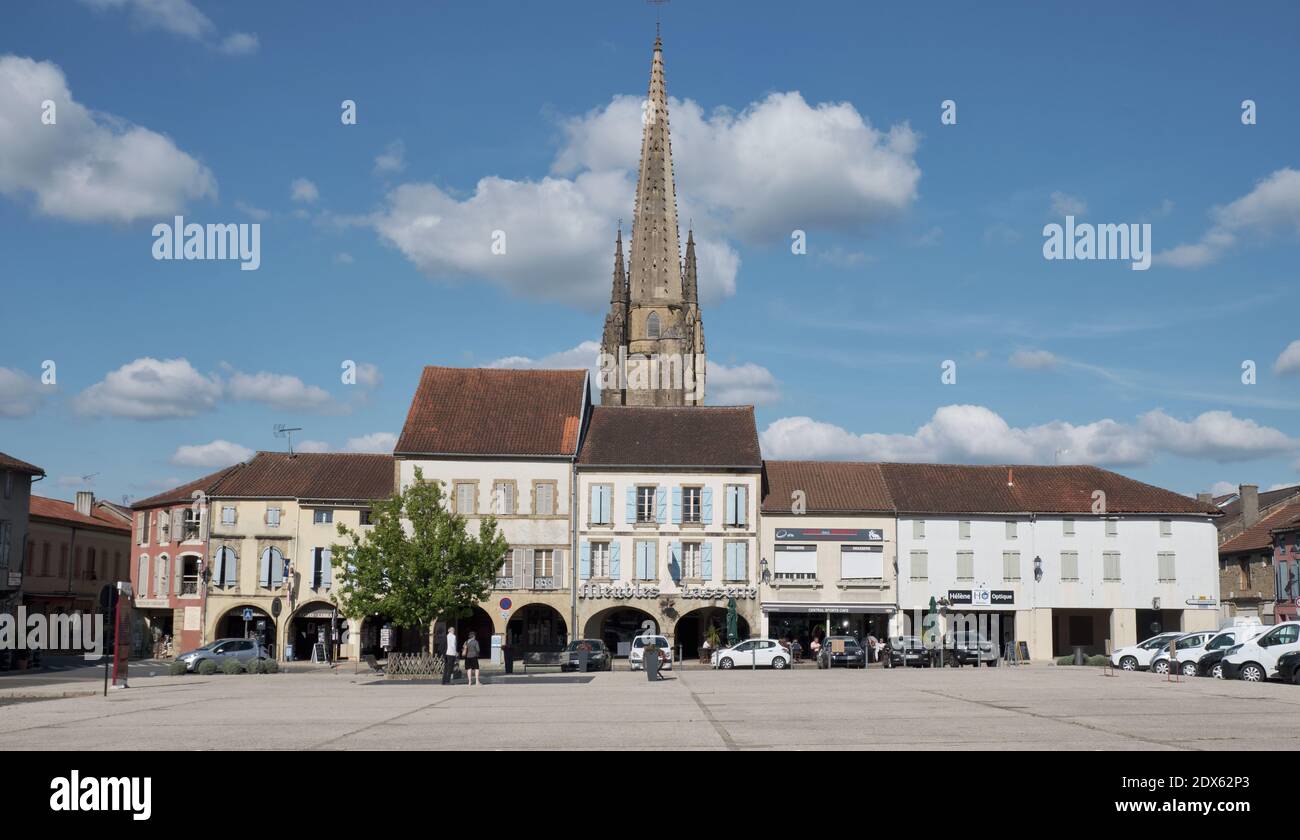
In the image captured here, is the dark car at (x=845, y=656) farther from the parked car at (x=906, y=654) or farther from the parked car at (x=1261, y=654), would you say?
the parked car at (x=1261, y=654)

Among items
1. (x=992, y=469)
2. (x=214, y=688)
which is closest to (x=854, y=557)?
(x=992, y=469)

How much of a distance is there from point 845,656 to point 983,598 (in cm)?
909

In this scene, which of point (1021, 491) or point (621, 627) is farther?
point (1021, 491)

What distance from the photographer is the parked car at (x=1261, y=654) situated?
3134cm

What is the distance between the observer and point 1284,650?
102 feet

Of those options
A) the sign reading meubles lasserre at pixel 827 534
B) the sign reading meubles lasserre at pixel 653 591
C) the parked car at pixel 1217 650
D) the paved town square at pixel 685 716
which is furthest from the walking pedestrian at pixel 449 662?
the parked car at pixel 1217 650

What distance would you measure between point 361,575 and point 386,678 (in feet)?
10.3

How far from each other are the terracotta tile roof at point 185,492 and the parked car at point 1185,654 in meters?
36.4

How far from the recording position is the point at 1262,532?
58.1m

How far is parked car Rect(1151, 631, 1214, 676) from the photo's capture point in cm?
3459

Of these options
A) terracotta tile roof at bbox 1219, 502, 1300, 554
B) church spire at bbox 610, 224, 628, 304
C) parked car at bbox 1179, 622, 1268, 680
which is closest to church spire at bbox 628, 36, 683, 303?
church spire at bbox 610, 224, 628, 304

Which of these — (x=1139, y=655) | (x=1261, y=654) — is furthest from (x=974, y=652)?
(x=1261, y=654)

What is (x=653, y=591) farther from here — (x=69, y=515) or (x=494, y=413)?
(x=69, y=515)

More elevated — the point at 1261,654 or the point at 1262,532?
the point at 1262,532
